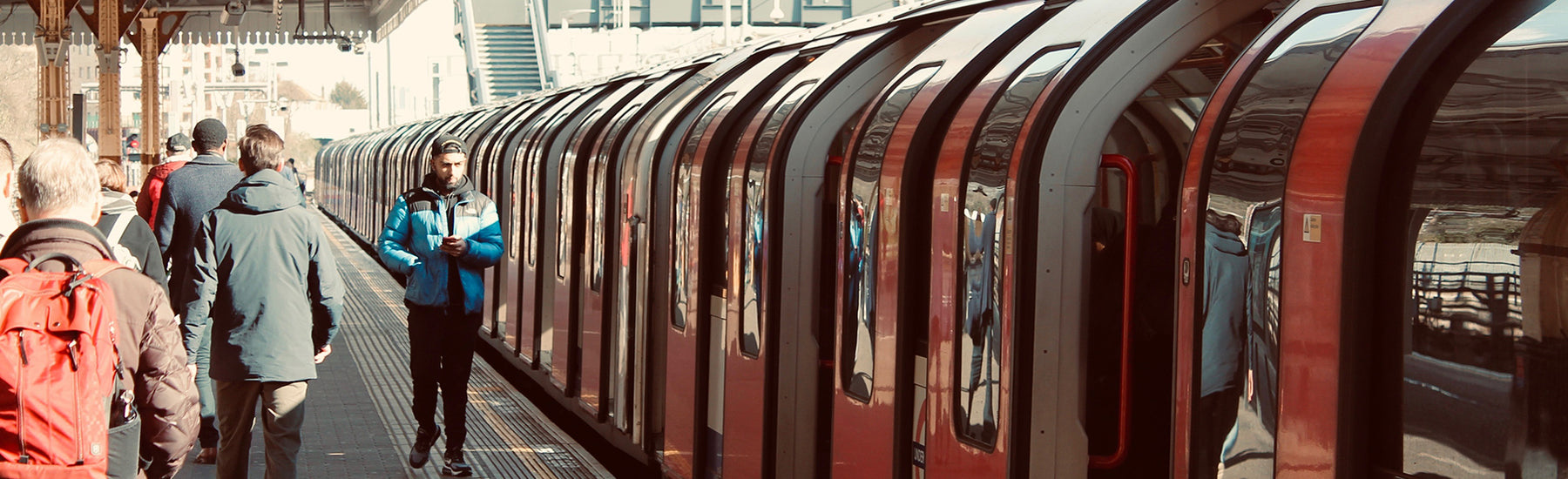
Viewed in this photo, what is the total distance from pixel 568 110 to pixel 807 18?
1616 inches

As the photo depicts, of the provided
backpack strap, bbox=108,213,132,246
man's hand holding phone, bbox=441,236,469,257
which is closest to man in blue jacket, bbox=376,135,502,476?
man's hand holding phone, bbox=441,236,469,257

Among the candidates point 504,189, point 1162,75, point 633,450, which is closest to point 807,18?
point 504,189

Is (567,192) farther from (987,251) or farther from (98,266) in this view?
(987,251)

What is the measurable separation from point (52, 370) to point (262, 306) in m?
2.36

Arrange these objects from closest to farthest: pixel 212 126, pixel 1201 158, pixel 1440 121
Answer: pixel 1440 121, pixel 1201 158, pixel 212 126

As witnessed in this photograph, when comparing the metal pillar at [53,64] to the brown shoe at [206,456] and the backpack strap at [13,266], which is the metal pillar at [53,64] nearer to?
the brown shoe at [206,456]

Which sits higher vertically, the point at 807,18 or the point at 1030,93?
the point at 807,18

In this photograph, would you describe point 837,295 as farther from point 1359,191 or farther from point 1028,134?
point 1359,191

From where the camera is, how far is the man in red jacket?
918 centimetres

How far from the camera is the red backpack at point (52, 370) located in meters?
3.75

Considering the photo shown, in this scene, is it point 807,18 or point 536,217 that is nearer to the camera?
point 536,217

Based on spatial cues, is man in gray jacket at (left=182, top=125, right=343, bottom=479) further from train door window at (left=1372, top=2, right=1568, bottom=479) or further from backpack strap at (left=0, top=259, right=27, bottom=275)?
train door window at (left=1372, top=2, right=1568, bottom=479)

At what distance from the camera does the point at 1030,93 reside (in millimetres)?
4145

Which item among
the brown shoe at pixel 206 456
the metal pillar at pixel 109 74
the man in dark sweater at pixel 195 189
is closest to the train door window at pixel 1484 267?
the man in dark sweater at pixel 195 189
